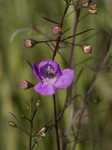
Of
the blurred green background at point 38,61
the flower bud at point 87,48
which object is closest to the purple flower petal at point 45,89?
the flower bud at point 87,48

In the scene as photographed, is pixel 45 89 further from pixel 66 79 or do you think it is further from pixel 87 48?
pixel 87 48

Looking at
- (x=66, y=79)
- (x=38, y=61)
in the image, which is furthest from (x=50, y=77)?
(x=38, y=61)

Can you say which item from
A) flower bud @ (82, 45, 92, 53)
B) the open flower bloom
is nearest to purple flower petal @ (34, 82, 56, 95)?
the open flower bloom

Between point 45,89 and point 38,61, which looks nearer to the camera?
point 45,89

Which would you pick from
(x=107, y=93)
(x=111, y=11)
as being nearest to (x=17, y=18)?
(x=111, y=11)

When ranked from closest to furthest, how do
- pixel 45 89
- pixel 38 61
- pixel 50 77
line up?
pixel 45 89 < pixel 50 77 < pixel 38 61

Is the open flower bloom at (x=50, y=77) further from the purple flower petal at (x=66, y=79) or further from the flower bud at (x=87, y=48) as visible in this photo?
the flower bud at (x=87, y=48)

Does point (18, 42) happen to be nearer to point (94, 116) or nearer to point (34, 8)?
point (34, 8)
